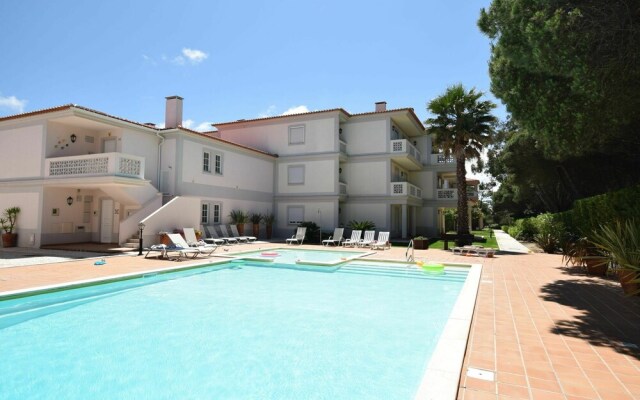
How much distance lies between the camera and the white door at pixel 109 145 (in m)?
19.1

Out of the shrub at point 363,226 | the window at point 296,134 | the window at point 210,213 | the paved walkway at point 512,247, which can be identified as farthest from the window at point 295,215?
the paved walkway at point 512,247

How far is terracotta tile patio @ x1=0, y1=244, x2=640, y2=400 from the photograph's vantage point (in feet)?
12.0

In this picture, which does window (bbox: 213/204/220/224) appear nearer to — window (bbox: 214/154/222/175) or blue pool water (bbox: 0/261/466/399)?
window (bbox: 214/154/222/175)

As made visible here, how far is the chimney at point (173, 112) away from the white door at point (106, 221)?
605 cm

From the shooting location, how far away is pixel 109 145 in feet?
63.1

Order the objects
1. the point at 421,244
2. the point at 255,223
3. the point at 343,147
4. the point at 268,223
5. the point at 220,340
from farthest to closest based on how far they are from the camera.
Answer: the point at 343,147
the point at 268,223
the point at 255,223
the point at 421,244
the point at 220,340

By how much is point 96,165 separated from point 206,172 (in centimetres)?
657

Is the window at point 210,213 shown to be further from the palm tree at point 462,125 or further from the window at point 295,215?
the palm tree at point 462,125

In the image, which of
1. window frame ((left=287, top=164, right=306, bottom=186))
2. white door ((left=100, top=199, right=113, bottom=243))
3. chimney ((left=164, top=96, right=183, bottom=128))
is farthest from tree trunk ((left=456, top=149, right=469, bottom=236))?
white door ((left=100, top=199, right=113, bottom=243))

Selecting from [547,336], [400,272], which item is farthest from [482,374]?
[400,272]

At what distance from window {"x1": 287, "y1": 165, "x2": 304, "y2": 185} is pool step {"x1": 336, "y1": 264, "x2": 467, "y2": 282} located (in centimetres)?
1423

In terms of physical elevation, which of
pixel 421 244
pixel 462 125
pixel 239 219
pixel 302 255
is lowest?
pixel 302 255

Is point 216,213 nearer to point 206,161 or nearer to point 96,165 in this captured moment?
point 206,161

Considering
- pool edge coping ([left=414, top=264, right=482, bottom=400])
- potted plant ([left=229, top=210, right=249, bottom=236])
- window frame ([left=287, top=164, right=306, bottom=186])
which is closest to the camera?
pool edge coping ([left=414, top=264, right=482, bottom=400])
